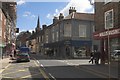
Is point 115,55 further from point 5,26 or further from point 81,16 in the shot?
point 5,26

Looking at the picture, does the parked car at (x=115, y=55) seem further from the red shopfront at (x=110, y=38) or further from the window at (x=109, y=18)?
the window at (x=109, y=18)

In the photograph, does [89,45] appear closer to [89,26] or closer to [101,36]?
[89,26]

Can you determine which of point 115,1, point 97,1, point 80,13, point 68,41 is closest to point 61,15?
point 80,13

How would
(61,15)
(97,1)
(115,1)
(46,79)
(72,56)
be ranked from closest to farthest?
(46,79), (115,1), (97,1), (72,56), (61,15)

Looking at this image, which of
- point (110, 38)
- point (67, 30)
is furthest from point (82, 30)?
point (110, 38)

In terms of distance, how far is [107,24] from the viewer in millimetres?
27531

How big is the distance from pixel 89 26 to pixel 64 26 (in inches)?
199

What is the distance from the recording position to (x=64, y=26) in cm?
5772

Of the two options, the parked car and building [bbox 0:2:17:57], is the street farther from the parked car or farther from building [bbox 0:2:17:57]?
building [bbox 0:2:17:57]

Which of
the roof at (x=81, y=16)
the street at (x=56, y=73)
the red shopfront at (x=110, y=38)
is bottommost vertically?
the street at (x=56, y=73)

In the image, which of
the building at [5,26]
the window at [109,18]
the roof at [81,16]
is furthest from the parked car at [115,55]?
the roof at [81,16]

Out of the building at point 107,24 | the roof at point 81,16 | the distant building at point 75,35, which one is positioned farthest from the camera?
the roof at point 81,16

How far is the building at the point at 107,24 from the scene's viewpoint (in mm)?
25163

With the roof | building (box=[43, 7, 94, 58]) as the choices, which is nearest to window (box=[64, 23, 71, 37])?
building (box=[43, 7, 94, 58])
